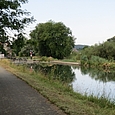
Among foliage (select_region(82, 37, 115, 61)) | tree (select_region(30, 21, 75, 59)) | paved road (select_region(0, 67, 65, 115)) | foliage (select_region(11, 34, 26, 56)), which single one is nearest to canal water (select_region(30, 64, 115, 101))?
foliage (select_region(11, 34, 26, 56))

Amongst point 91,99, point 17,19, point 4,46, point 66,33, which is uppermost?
point 66,33

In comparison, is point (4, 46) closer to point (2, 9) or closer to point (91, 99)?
point (2, 9)

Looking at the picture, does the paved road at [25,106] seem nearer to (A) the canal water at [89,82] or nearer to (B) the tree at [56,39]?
(A) the canal water at [89,82]

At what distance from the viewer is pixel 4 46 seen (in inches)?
583

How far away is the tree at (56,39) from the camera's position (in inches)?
3135

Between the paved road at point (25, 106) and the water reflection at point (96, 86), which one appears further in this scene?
the water reflection at point (96, 86)

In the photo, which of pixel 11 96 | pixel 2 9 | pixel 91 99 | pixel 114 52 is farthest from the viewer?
pixel 114 52

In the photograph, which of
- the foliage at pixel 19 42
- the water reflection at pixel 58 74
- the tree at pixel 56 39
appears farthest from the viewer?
the tree at pixel 56 39

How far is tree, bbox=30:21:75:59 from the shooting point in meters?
79.6

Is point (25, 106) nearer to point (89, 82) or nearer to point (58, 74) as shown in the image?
point (89, 82)

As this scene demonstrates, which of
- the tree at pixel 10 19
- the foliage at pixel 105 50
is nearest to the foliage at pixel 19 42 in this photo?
the tree at pixel 10 19

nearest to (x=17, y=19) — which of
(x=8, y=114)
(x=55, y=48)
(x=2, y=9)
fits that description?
(x=2, y=9)

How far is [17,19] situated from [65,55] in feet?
221

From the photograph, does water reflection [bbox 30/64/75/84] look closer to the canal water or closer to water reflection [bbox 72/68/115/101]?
the canal water
